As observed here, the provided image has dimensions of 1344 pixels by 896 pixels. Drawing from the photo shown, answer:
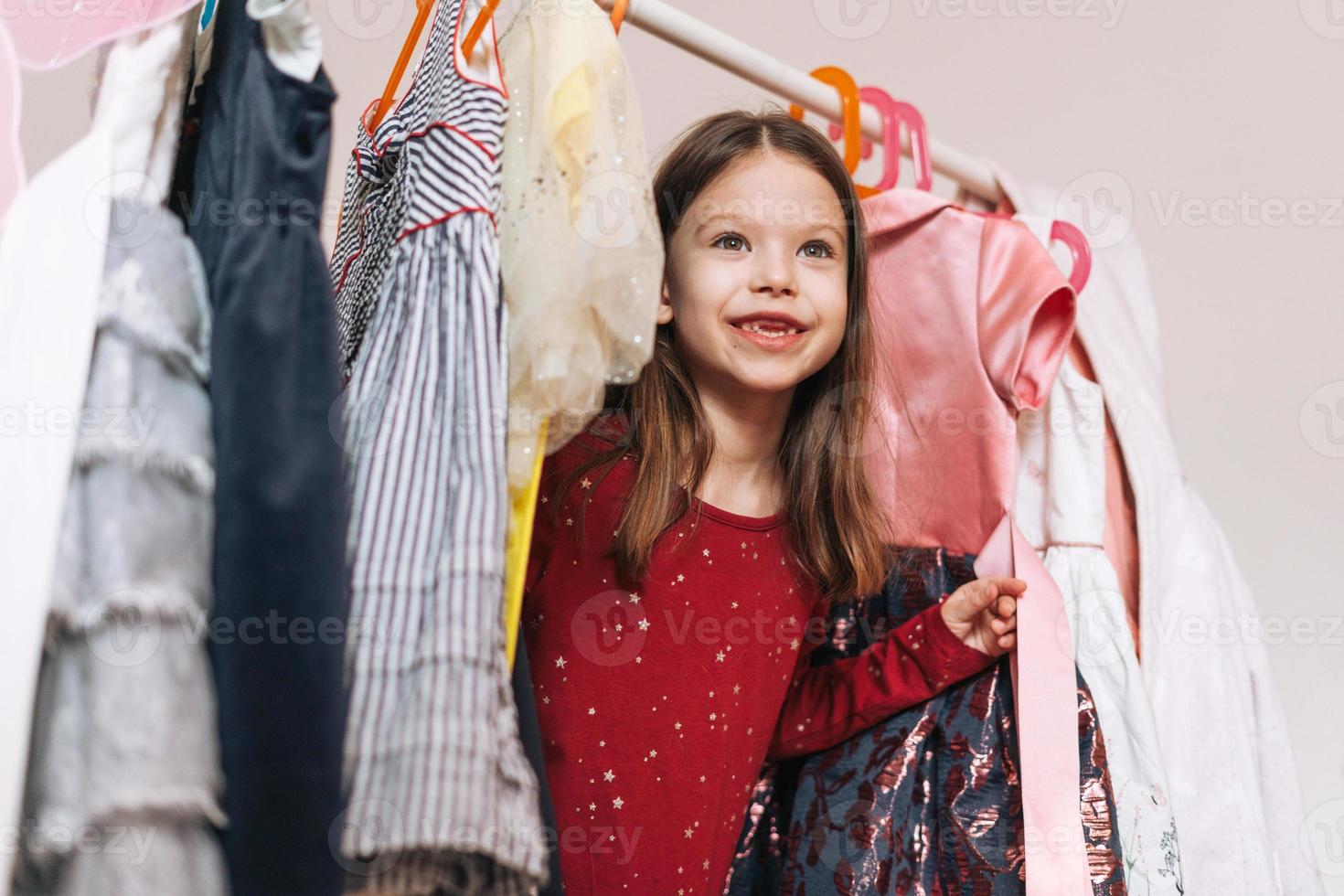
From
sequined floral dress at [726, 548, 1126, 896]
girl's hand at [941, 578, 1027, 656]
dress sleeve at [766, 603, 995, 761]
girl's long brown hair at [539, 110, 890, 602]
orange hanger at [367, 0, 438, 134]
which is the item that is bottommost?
sequined floral dress at [726, 548, 1126, 896]

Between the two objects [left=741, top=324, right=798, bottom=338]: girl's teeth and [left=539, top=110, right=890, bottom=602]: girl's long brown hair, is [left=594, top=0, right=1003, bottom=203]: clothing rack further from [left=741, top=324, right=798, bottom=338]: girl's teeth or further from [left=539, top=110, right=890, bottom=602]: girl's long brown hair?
[left=741, top=324, right=798, bottom=338]: girl's teeth

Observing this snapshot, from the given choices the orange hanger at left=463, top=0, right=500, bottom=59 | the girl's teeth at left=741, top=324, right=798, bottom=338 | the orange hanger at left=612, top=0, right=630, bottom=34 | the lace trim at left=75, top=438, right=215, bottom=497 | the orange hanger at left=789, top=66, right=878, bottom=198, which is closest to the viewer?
the lace trim at left=75, top=438, right=215, bottom=497

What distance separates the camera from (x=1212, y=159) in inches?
61.1

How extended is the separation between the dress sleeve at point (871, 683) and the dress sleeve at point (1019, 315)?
0.68ft

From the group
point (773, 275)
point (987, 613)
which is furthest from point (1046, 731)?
point (773, 275)

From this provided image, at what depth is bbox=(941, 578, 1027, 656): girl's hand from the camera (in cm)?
90

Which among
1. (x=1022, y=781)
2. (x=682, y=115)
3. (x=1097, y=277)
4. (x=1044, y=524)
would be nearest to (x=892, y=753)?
(x=1022, y=781)

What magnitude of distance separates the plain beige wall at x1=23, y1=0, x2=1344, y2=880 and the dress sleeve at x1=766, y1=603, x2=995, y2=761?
0.77 m

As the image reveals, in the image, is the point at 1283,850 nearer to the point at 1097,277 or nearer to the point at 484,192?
the point at 1097,277

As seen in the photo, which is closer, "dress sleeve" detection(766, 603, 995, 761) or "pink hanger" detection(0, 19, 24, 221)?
"pink hanger" detection(0, 19, 24, 221)

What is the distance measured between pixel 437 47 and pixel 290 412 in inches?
11.8

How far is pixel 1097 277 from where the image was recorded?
3.92 feet

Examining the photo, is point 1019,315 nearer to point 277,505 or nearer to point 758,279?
point 758,279

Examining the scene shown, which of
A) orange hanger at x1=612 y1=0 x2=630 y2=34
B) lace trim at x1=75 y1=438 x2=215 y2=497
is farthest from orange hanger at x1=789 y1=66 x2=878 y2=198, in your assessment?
lace trim at x1=75 y1=438 x2=215 y2=497
